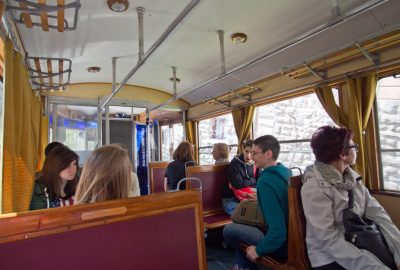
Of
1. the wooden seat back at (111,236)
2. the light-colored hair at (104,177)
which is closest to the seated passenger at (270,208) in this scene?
the wooden seat back at (111,236)

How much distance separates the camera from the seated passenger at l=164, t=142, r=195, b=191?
3.39 metres

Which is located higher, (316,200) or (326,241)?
(316,200)

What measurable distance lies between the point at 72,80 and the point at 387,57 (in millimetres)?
4906

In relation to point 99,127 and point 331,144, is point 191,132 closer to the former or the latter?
point 99,127

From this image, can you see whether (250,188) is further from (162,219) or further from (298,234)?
(162,219)

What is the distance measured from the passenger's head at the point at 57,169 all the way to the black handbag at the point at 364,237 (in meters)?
1.84

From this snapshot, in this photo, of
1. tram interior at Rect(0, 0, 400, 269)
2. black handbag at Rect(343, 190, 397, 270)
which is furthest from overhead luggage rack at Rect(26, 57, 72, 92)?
black handbag at Rect(343, 190, 397, 270)

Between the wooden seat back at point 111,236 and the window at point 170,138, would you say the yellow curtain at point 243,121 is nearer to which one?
the window at point 170,138

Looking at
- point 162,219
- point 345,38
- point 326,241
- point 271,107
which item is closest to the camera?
point 162,219

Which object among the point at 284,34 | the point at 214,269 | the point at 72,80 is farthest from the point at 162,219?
the point at 72,80

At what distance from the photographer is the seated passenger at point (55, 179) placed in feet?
5.61

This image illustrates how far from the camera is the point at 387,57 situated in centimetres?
266

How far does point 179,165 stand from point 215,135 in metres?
2.50

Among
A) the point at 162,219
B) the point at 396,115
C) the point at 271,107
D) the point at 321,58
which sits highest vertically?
the point at 321,58
